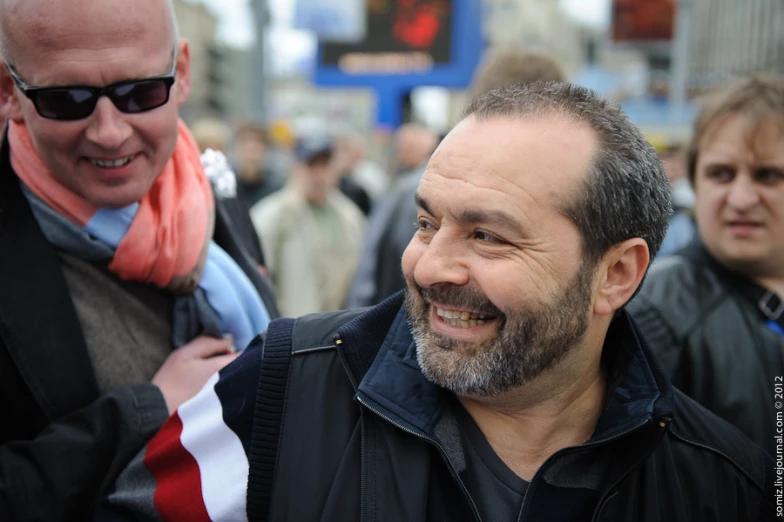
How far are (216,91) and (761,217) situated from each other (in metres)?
80.1

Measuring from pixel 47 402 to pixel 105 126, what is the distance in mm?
682

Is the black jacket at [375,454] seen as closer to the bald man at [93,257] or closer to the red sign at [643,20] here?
the bald man at [93,257]

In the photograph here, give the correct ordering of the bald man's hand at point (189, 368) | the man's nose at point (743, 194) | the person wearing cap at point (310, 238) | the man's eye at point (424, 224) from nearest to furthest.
→ the man's eye at point (424, 224), the bald man's hand at point (189, 368), the man's nose at point (743, 194), the person wearing cap at point (310, 238)

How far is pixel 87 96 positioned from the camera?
6.10 feet

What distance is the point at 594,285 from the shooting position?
1.79 m

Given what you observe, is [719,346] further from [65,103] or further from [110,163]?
[65,103]

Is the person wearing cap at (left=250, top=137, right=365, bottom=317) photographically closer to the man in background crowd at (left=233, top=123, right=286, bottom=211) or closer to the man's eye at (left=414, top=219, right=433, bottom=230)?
the man in background crowd at (left=233, top=123, right=286, bottom=211)

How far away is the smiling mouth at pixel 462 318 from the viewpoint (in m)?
1.71

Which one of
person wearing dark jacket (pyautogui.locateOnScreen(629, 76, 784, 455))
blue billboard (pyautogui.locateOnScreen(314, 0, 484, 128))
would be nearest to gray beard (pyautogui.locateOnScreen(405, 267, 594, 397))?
person wearing dark jacket (pyautogui.locateOnScreen(629, 76, 784, 455))

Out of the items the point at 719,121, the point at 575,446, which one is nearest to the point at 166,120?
the point at 575,446

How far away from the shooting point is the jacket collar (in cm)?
168

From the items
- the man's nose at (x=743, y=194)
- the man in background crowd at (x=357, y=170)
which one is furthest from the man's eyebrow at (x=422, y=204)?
the man in background crowd at (x=357, y=170)

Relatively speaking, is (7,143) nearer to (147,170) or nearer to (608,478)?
(147,170)

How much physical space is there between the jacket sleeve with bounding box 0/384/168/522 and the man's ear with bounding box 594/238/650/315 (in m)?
1.10
